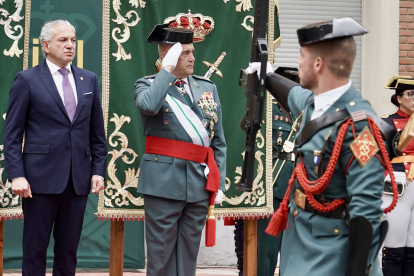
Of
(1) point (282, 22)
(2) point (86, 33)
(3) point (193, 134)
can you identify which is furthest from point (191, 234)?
(1) point (282, 22)

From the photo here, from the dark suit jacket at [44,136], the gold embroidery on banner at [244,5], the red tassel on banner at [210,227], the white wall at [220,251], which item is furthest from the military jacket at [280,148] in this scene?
the dark suit jacket at [44,136]

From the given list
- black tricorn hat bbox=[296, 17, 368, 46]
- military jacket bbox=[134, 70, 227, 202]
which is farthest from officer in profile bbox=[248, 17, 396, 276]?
military jacket bbox=[134, 70, 227, 202]

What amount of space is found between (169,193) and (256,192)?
3.50ft

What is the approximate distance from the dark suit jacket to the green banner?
1.64 ft

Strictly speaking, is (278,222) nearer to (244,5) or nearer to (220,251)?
(244,5)

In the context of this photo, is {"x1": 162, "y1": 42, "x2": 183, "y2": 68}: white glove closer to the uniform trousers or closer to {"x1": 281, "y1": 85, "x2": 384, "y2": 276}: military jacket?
{"x1": 281, "y1": 85, "x2": 384, "y2": 276}: military jacket

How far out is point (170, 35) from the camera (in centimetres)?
432

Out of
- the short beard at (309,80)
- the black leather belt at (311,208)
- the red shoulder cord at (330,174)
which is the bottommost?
the black leather belt at (311,208)

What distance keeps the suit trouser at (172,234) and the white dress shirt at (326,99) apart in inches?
60.9

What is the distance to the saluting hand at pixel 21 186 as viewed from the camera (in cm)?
404

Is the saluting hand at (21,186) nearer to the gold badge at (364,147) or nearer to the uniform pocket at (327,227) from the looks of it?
the uniform pocket at (327,227)

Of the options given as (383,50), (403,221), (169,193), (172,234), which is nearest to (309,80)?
(169,193)

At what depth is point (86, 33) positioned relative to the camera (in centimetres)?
600

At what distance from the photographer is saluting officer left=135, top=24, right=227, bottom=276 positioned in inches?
165
